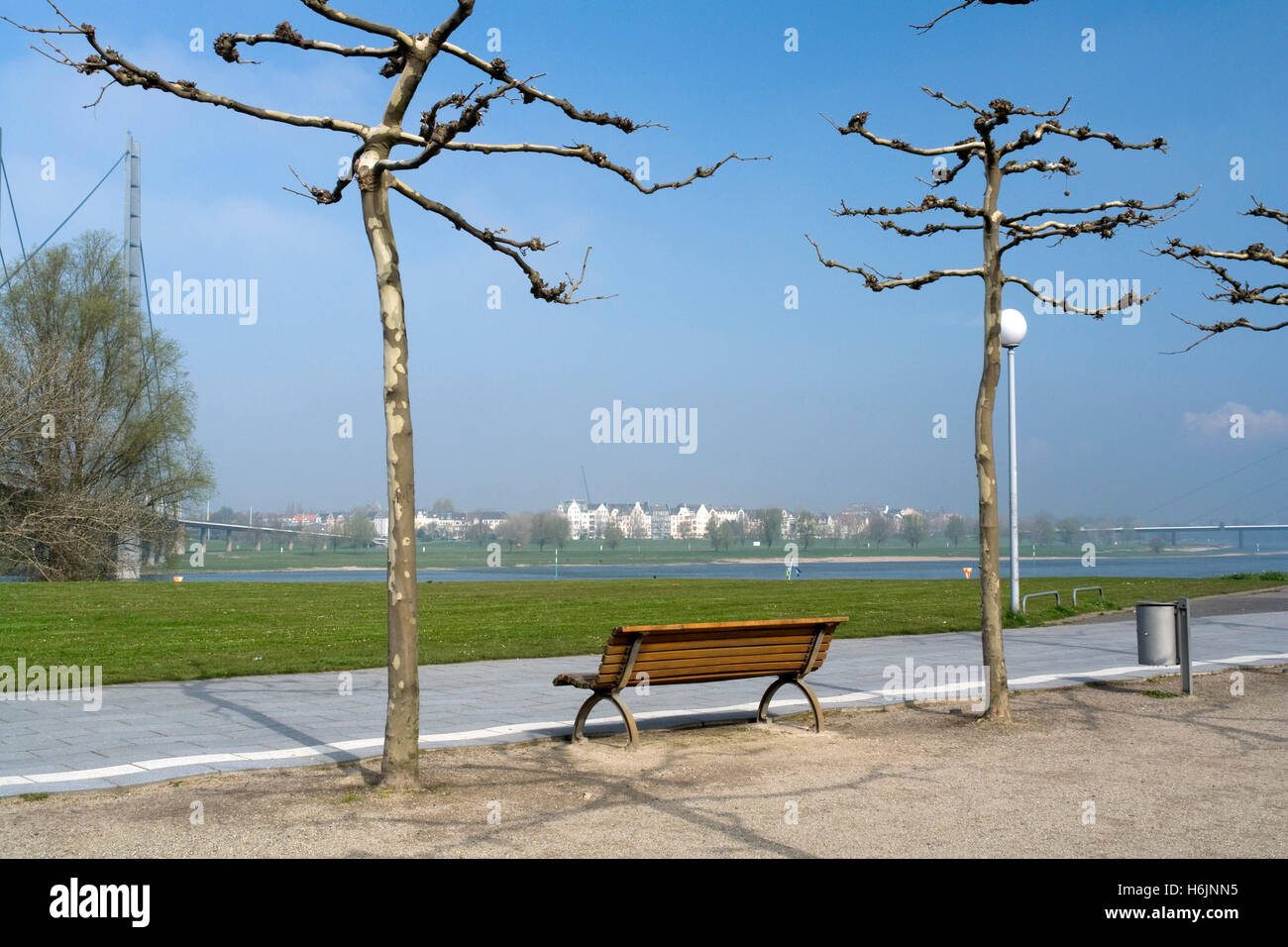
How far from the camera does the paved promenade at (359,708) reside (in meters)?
7.61

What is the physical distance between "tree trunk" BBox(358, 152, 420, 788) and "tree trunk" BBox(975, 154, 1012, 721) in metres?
4.63

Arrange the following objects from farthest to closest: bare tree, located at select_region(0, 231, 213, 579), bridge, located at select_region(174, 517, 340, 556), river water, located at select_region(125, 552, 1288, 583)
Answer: river water, located at select_region(125, 552, 1288, 583) → bridge, located at select_region(174, 517, 340, 556) → bare tree, located at select_region(0, 231, 213, 579)

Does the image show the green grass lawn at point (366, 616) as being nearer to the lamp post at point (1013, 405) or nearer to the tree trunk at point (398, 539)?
the lamp post at point (1013, 405)

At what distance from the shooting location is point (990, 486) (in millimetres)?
9195

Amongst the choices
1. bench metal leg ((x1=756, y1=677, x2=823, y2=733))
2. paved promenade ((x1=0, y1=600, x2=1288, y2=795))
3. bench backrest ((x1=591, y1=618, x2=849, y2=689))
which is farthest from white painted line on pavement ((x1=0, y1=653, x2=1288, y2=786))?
bench backrest ((x1=591, y1=618, x2=849, y2=689))

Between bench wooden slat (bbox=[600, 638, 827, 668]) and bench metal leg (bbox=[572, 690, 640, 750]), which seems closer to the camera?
bench wooden slat (bbox=[600, 638, 827, 668])

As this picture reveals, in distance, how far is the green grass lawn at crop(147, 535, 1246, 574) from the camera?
10188 centimetres

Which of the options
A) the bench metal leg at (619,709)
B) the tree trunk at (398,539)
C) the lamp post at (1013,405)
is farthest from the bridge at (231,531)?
the tree trunk at (398,539)

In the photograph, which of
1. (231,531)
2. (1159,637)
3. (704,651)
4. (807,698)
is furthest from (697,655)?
(231,531)

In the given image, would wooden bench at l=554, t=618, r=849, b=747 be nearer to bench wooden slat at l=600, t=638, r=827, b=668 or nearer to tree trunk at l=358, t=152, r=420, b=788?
bench wooden slat at l=600, t=638, r=827, b=668

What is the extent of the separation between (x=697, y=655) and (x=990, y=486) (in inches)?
114

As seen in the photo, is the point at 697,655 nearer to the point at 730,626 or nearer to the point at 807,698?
the point at 730,626

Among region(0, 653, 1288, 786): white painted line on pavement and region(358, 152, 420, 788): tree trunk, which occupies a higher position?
region(358, 152, 420, 788): tree trunk
